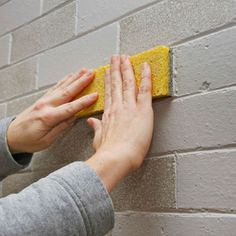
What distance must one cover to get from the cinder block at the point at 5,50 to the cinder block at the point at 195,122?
735 millimetres

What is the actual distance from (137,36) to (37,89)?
426mm

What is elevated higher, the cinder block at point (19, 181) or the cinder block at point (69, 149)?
the cinder block at point (69, 149)

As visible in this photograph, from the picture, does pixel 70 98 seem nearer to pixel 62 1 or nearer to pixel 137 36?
pixel 137 36

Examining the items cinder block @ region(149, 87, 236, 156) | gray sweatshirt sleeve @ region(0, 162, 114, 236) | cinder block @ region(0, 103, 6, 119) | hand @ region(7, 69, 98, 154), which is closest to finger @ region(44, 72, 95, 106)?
hand @ region(7, 69, 98, 154)

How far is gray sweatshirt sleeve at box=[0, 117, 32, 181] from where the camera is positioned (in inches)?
45.9

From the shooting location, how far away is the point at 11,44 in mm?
1528

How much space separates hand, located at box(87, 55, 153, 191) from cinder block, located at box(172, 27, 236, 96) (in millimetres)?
75

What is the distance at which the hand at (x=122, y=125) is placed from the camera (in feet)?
2.89

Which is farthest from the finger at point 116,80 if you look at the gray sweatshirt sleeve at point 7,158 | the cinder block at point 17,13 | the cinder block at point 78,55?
the cinder block at point 17,13

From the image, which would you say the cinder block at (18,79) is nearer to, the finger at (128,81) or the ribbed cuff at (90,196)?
the finger at (128,81)

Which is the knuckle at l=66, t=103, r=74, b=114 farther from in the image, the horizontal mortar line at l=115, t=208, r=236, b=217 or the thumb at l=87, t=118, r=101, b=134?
the horizontal mortar line at l=115, t=208, r=236, b=217

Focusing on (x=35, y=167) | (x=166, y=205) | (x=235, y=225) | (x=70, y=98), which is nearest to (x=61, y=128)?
(x=70, y=98)

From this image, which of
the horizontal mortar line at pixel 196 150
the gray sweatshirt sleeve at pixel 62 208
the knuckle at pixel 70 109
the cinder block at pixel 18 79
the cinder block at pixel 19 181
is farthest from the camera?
the cinder block at pixel 18 79

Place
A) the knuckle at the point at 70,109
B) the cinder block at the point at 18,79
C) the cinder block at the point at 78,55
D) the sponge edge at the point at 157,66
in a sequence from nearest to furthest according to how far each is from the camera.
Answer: the sponge edge at the point at 157,66, the knuckle at the point at 70,109, the cinder block at the point at 78,55, the cinder block at the point at 18,79
